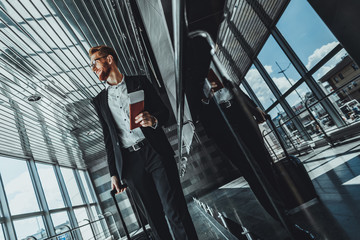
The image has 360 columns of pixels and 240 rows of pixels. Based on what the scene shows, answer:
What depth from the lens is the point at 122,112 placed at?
4.93 feet

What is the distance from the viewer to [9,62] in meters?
3.45

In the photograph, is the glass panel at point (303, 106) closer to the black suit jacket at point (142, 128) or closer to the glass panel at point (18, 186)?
the black suit jacket at point (142, 128)

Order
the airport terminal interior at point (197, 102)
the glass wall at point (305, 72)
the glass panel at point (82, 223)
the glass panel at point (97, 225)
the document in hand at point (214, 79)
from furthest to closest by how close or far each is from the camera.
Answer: the glass panel at point (97, 225), the glass panel at point (82, 223), the glass wall at point (305, 72), the airport terminal interior at point (197, 102), the document in hand at point (214, 79)

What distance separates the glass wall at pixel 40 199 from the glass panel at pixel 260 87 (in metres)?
7.36

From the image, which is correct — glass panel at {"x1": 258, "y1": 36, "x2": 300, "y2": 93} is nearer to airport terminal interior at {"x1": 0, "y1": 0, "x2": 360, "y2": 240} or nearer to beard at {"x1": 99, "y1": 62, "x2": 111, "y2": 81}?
airport terminal interior at {"x1": 0, "y1": 0, "x2": 360, "y2": 240}

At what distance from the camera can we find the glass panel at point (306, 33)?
17.5 ft

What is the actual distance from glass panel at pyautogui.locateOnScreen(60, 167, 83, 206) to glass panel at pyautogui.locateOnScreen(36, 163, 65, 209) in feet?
2.38

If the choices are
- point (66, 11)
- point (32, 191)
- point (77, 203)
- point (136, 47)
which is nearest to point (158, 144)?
point (66, 11)

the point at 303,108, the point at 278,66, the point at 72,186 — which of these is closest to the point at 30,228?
the point at 72,186

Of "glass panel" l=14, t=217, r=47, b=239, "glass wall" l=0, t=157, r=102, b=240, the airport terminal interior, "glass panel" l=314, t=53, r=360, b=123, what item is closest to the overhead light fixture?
the airport terminal interior

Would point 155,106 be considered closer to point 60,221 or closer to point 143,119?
point 143,119

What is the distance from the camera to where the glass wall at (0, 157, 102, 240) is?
17.2ft

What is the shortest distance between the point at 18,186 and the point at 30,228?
3.81ft

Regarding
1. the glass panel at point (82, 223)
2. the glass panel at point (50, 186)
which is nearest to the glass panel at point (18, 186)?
the glass panel at point (50, 186)
